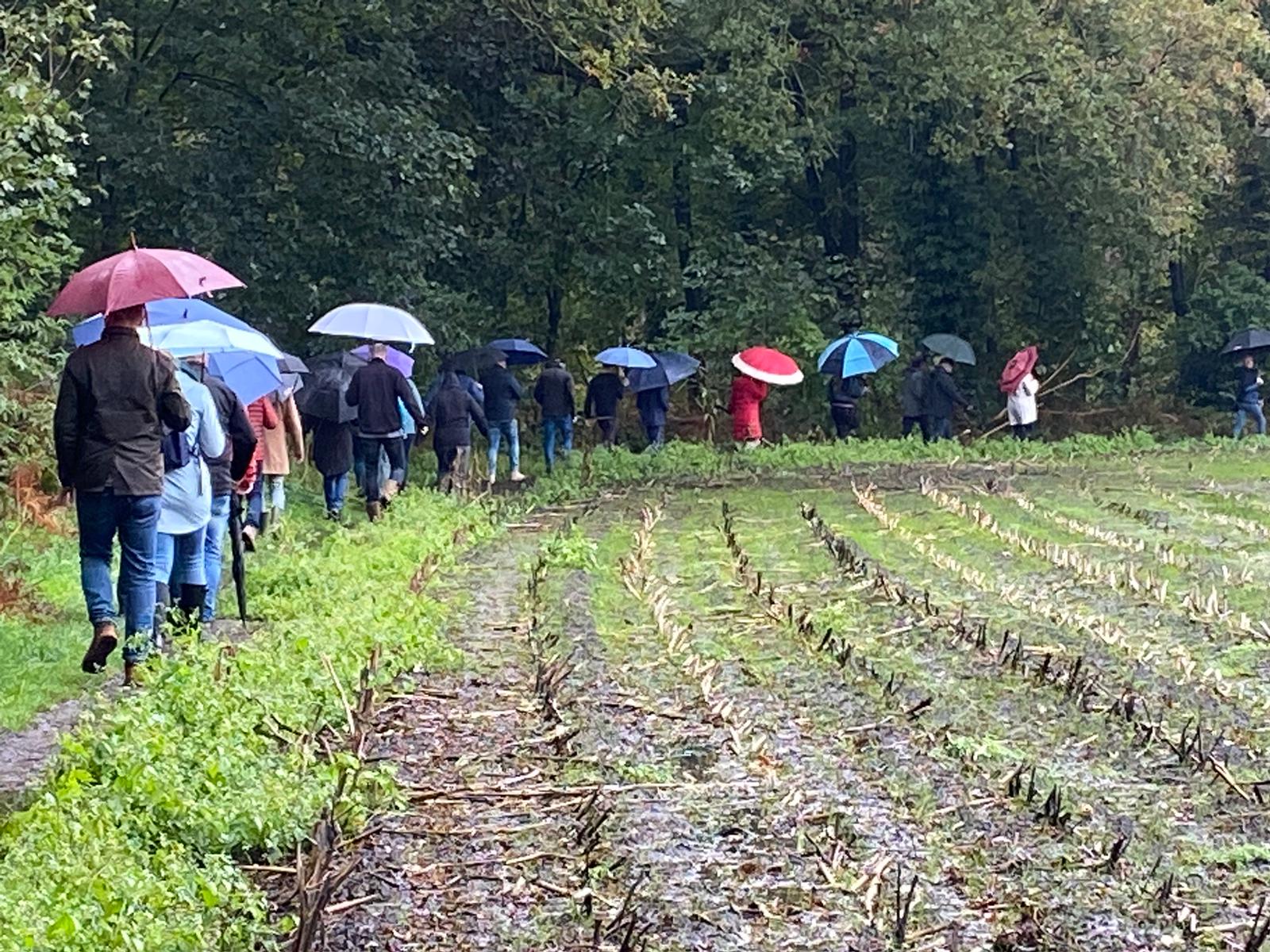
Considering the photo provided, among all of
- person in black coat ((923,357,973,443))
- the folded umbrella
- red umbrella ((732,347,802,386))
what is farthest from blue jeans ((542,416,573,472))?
the folded umbrella

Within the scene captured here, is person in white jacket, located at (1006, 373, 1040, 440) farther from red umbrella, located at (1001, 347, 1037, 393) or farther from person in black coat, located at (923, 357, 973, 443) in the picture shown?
person in black coat, located at (923, 357, 973, 443)

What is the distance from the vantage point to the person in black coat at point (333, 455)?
1623cm

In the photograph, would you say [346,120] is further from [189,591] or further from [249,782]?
[249,782]

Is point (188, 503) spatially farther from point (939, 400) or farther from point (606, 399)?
point (939, 400)

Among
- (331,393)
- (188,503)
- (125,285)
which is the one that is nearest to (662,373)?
(331,393)

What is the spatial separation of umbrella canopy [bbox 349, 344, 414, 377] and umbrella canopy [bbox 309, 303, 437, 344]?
0.18 metres

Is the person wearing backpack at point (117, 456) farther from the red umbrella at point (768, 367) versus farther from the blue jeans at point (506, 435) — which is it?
the red umbrella at point (768, 367)

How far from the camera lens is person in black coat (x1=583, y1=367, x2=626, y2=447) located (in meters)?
25.5

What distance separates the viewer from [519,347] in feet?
79.7

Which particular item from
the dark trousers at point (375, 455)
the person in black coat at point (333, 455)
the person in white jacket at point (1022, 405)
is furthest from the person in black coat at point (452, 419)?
the person in white jacket at point (1022, 405)

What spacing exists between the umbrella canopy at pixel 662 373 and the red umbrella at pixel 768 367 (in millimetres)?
720

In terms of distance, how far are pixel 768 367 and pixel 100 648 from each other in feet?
59.0

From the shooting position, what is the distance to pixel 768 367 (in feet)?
82.3

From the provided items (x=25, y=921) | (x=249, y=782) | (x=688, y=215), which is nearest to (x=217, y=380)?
(x=249, y=782)
